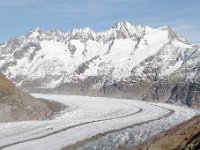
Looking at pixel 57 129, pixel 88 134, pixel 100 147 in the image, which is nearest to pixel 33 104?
pixel 57 129

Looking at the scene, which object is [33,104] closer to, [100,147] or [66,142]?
[66,142]

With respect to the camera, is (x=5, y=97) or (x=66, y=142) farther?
(x=5, y=97)

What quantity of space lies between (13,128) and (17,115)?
2034 cm

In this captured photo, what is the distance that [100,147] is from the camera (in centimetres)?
4900

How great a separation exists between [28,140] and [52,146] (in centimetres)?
628

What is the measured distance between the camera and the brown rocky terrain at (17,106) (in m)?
93.6

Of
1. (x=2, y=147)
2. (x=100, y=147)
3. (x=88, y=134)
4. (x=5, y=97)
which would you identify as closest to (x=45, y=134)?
(x=88, y=134)

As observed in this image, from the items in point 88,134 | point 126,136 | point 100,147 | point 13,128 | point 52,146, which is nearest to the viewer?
point 100,147

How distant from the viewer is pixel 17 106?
98.3m

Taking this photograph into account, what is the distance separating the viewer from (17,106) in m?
98.3

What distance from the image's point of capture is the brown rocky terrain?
93.6m

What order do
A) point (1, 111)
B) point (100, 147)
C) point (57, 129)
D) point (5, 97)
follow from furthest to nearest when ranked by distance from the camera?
point (5, 97)
point (1, 111)
point (57, 129)
point (100, 147)

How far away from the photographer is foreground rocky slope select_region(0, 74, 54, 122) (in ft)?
307

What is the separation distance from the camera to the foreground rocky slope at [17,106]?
93.6 metres
